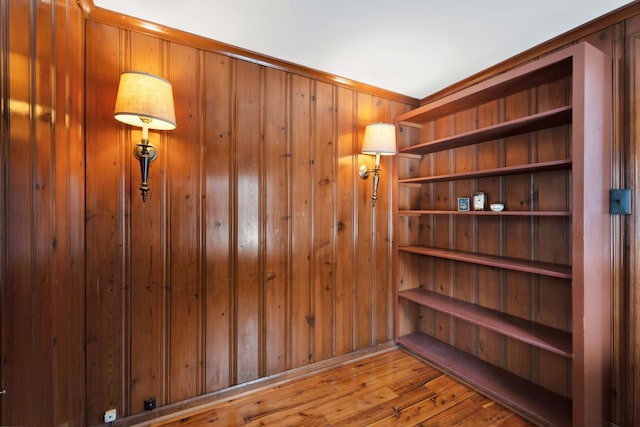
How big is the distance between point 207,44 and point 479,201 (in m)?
2.29

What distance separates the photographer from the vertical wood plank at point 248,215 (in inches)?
76.6

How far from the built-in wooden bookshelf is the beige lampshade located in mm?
369

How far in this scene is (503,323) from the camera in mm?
1936

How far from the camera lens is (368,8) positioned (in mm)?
1521

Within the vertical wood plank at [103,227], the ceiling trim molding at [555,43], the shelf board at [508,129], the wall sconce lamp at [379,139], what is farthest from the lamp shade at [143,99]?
the ceiling trim molding at [555,43]

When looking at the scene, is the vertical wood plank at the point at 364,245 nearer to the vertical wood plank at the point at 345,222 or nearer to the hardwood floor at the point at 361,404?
the vertical wood plank at the point at 345,222

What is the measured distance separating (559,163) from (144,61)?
254cm

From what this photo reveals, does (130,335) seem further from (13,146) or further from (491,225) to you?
(491,225)

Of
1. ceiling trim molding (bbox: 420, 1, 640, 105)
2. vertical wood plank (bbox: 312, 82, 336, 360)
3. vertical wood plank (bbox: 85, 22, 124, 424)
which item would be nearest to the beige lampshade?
vertical wood plank (bbox: 312, 82, 336, 360)

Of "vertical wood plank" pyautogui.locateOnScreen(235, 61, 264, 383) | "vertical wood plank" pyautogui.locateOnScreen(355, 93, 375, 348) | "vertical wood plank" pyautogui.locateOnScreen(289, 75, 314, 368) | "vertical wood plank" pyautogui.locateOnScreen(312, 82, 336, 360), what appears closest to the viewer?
"vertical wood plank" pyautogui.locateOnScreen(235, 61, 264, 383)

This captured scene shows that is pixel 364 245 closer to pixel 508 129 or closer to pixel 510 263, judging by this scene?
pixel 510 263

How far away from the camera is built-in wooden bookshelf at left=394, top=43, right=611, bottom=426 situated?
1477mm

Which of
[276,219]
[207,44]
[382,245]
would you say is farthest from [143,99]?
[382,245]

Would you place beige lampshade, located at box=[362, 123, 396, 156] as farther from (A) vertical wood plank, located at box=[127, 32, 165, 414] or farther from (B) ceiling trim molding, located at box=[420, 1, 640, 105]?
(A) vertical wood plank, located at box=[127, 32, 165, 414]
